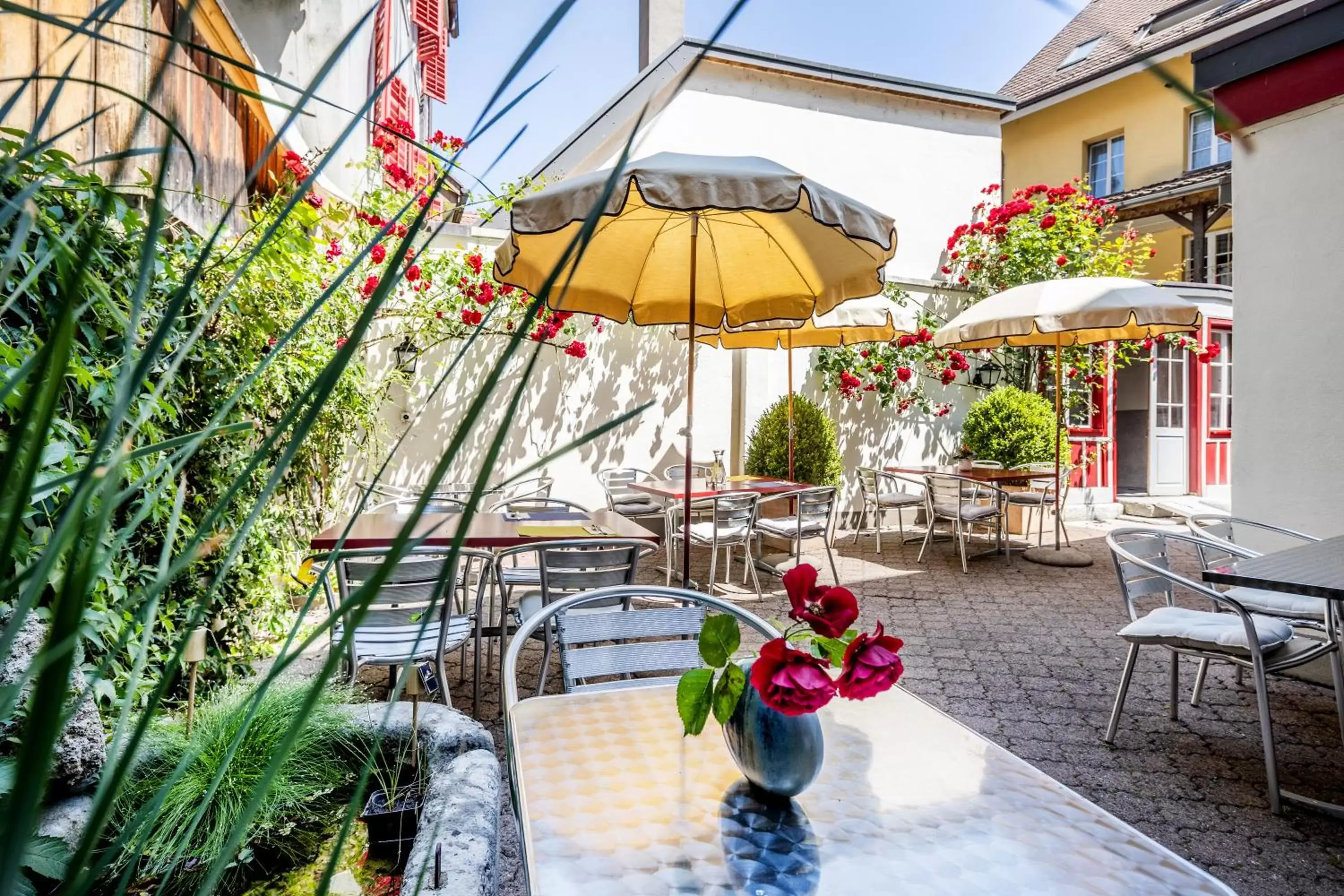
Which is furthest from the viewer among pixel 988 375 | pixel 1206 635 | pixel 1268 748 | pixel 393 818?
pixel 988 375

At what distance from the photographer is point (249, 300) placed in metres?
3.24

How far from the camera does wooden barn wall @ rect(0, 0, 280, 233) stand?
2.40 meters

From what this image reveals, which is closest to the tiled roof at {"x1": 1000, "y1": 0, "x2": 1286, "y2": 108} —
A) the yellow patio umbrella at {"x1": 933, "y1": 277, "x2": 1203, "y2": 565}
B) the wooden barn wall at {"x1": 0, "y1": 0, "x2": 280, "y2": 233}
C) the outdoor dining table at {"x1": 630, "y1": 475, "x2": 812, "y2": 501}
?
the yellow patio umbrella at {"x1": 933, "y1": 277, "x2": 1203, "y2": 565}

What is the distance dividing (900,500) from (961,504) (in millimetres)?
1026

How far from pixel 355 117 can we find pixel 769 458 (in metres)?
7.84

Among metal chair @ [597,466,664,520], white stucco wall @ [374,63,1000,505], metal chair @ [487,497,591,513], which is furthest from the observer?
white stucco wall @ [374,63,1000,505]

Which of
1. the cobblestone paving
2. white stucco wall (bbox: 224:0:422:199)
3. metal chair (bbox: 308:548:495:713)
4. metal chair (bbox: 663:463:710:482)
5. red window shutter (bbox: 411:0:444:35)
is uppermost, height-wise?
red window shutter (bbox: 411:0:444:35)

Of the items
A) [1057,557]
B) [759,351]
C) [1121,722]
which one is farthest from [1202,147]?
[1121,722]

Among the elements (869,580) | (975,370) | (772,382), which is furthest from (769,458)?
(975,370)

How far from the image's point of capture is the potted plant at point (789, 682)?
1199mm

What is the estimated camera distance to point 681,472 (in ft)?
25.9

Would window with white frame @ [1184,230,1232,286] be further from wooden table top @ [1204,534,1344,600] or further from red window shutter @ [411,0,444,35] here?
red window shutter @ [411,0,444,35]

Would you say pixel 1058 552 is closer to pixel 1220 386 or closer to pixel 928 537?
pixel 928 537

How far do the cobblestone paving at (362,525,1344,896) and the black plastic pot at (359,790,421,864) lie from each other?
1.46ft
